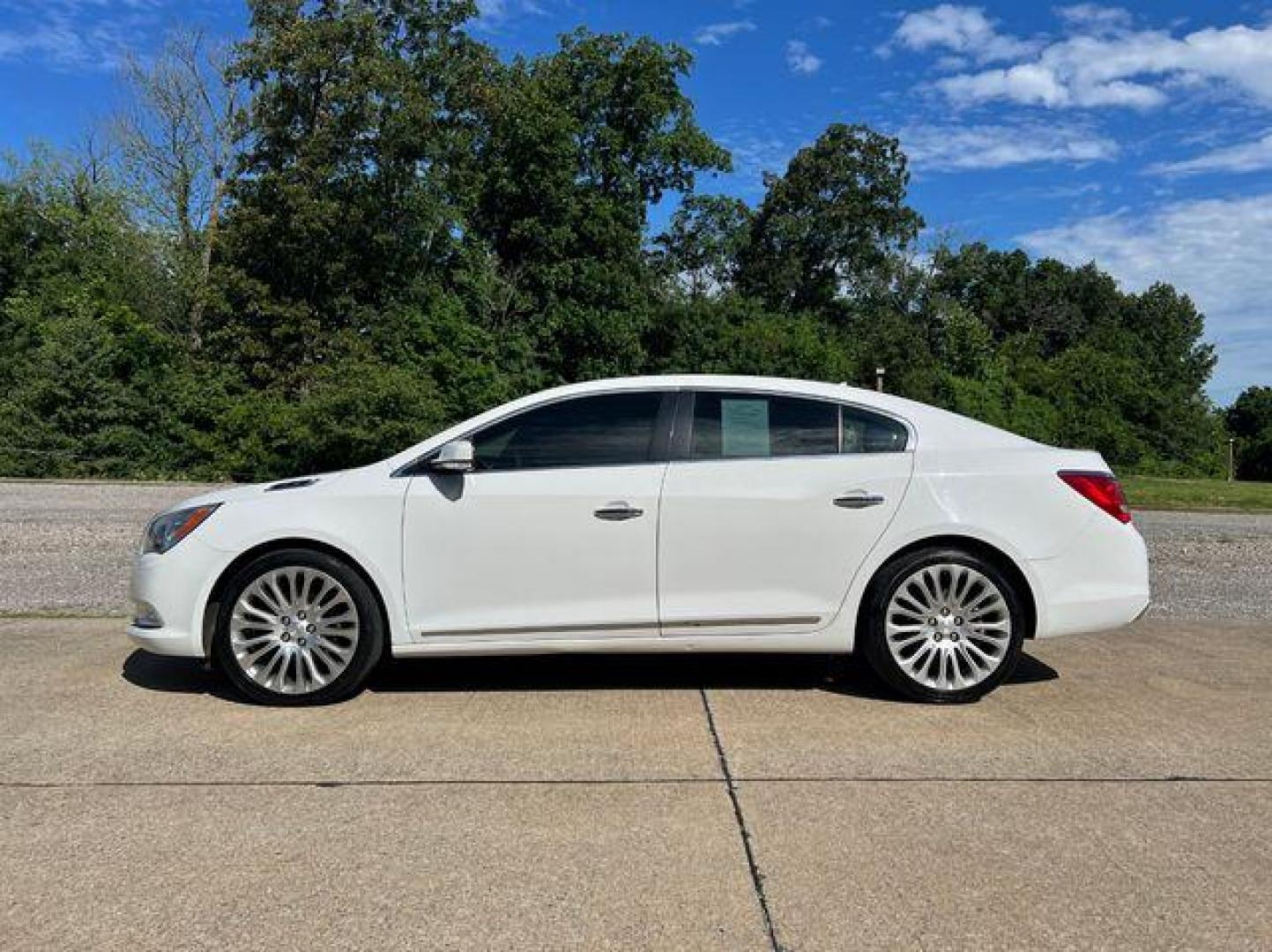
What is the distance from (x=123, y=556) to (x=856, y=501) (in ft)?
27.8

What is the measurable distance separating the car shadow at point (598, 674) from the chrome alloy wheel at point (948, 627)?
27 centimetres

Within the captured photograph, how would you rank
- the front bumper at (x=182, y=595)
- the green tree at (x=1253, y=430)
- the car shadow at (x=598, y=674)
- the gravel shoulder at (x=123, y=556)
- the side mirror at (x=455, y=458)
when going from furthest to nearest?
the green tree at (x=1253, y=430), the gravel shoulder at (x=123, y=556), the car shadow at (x=598, y=674), the front bumper at (x=182, y=595), the side mirror at (x=455, y=458)

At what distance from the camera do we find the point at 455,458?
197 inches

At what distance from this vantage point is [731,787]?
13.1 ft

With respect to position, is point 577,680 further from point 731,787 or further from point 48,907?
point 48,907

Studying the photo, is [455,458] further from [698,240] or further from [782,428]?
[698,240]

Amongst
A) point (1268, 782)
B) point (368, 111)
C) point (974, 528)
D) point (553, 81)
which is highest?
point (553, 81)

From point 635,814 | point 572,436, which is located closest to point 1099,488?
point 572,436

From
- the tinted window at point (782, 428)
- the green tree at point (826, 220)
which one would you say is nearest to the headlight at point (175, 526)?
the tinted window at point (782, 428)

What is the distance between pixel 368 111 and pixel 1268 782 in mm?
31574

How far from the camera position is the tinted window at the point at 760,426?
17.3ft

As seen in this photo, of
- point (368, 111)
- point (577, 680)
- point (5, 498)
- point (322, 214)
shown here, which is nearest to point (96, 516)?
point (5, 498)

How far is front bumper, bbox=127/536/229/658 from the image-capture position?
5.12 m

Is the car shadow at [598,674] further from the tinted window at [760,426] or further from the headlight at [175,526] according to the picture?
the tinted window at [760,426]
